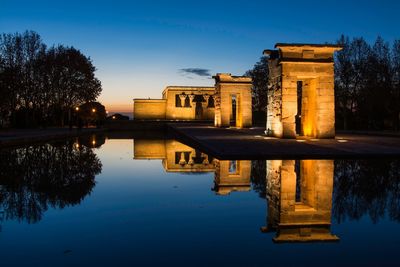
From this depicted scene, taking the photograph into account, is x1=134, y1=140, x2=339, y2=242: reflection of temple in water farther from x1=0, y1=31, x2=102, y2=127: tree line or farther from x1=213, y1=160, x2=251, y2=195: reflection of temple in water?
x1=0, y1=31, x2=102, y2=127: tree line

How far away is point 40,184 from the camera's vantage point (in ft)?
26.9

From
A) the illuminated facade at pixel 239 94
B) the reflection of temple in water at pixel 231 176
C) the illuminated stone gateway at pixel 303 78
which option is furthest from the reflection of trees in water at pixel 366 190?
the illuminated facade at pixel 239 94

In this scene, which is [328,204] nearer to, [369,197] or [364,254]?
[369,197]

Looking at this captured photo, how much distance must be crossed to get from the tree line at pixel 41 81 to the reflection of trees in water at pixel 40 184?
24.9 meters

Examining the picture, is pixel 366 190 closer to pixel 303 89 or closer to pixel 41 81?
pixel 303 89

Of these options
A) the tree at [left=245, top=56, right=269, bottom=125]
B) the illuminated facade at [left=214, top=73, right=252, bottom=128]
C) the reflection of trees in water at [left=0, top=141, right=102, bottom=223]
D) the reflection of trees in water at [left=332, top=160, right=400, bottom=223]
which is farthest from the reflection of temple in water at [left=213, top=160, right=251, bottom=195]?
the tree at [left=245, top=56, right=269, bottom=125]

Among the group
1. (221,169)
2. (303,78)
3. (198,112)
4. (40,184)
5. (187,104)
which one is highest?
(187,104)

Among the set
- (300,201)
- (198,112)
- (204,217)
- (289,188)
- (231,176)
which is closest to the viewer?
(204,217)

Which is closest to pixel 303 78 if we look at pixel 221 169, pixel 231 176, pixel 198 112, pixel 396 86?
pixel 221 169

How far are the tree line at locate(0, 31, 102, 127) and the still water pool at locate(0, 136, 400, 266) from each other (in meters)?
29.2

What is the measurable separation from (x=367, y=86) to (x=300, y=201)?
34.1 metres

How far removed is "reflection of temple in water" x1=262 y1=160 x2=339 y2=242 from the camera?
4797 millimetres

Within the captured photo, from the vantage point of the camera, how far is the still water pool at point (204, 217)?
157 inches

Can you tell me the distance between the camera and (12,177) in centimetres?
916
